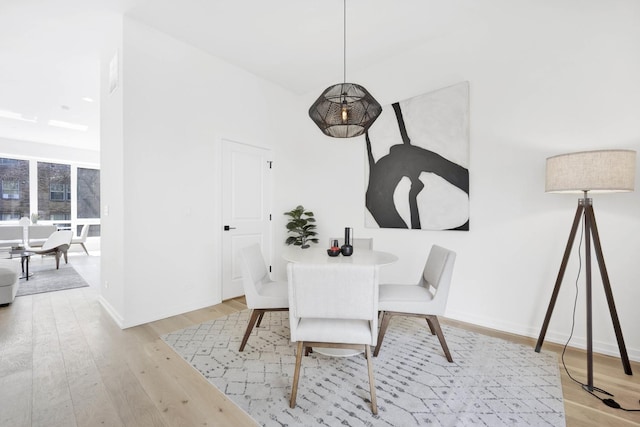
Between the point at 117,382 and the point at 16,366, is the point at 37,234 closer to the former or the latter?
the point at 16,366

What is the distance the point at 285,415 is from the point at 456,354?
146 centimetres

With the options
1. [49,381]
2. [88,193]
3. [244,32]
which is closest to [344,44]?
[244,32]

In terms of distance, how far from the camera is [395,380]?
74.8 inches

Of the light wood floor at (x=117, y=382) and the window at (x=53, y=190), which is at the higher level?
the window at (x=53, y=190)

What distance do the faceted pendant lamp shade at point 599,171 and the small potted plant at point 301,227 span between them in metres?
2.94

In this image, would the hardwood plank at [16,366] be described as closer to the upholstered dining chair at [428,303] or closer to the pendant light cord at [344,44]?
the upholstered dining chair at [428,303]

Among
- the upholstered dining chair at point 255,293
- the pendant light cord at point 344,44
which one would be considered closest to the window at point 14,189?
the upholstered dining chair at point 255,293

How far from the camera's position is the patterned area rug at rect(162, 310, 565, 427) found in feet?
5.15

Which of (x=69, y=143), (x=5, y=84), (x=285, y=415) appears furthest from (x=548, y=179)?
(x=69, y=143)

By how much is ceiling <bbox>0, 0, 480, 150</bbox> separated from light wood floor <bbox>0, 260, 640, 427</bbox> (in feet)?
10.1

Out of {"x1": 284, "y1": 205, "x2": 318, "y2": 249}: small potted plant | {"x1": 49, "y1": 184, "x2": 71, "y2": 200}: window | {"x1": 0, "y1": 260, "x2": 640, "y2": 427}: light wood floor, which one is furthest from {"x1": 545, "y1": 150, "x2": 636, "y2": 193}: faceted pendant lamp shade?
{"x1": 49, "y1": 184, "x2": 71, "y2": 200}: window

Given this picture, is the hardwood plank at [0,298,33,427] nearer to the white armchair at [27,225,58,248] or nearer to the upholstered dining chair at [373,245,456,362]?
the upholstered dining chair at [373,245,456,362]

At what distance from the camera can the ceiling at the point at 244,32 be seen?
2.67 m

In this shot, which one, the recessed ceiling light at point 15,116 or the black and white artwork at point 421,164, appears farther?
the recessed ceiling light at point 15,116
